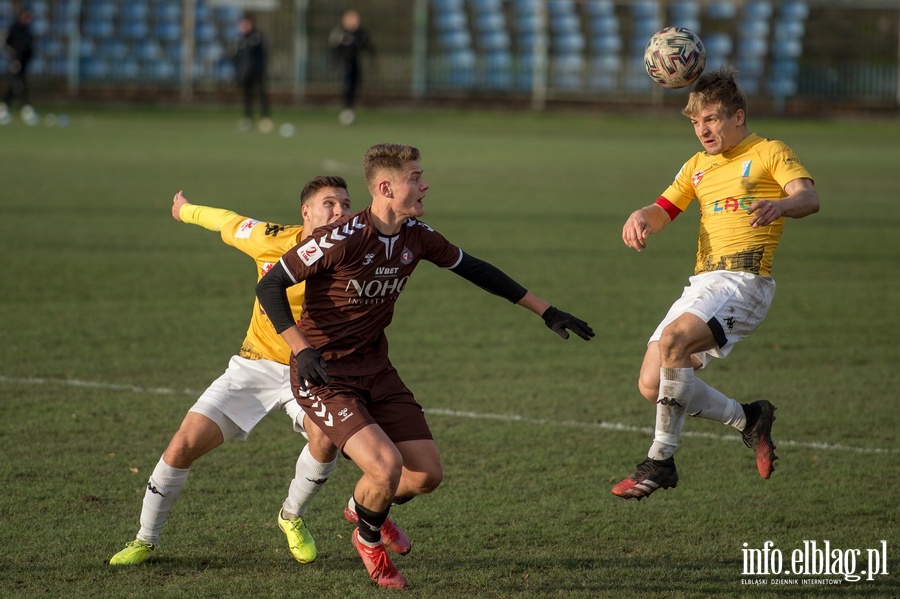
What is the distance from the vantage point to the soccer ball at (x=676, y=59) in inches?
253

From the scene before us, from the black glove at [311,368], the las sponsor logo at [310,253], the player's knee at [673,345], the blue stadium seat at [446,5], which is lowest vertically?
the player's knee at [673,345]

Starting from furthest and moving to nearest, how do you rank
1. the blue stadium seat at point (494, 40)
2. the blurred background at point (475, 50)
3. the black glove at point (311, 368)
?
the blue stadium seat at point (494, 40)
the blurred background at point (475, 50)
the black glove at point (311, 368)

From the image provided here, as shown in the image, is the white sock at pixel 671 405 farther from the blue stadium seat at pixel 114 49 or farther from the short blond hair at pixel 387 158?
the blue stadium seat at pixel 114 49

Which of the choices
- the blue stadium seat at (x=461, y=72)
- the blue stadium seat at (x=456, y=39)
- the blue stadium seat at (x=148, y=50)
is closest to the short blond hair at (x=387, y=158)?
the blue stadium seat at (x=461, y=72)

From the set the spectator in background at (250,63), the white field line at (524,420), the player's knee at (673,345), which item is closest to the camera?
the player's knee at (673,345)

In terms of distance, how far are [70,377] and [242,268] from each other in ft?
14.9

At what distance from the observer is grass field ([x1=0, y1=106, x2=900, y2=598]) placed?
5312 millimetres

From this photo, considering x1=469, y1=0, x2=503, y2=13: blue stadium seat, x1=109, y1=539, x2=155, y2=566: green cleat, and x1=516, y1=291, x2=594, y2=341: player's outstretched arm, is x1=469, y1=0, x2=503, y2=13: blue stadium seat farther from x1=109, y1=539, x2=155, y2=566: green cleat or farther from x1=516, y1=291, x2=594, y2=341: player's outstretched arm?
x1=109, y1=539, x2=155, y2=566: green cleat

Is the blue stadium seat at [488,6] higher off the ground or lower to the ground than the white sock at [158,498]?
higher

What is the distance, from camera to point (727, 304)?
581 centimetres

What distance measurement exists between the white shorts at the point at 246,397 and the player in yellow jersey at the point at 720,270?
1.63m

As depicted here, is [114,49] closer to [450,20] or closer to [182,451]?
[450,20]

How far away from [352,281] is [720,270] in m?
1.90

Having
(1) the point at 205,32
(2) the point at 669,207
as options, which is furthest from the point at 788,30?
(2) the point at 669,207
